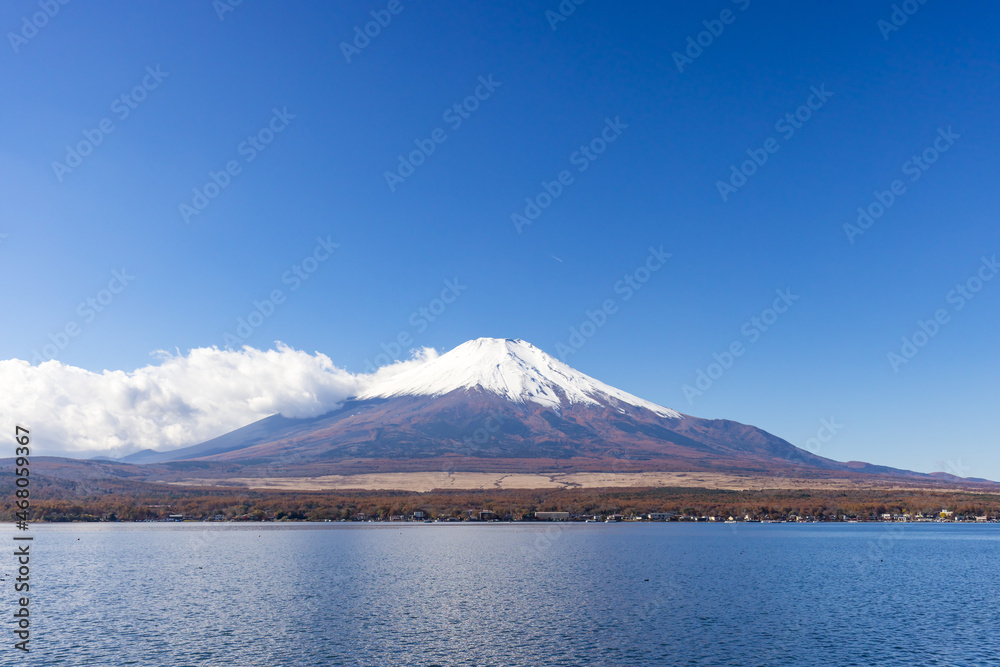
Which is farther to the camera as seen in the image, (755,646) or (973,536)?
(973,536)

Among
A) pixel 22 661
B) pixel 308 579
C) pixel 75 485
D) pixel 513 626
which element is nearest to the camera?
pixel 22 661

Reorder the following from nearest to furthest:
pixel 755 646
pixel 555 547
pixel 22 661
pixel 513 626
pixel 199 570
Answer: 1. pixel 22 661
2. pixel 755 646
3. pixel 513 626
4. pixel 199 570
5. pixel 555 547

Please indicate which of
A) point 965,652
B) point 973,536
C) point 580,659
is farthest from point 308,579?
point 973,536

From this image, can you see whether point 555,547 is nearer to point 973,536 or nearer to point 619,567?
point 619,567

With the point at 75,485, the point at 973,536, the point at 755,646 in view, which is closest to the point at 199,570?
the point at 755,646

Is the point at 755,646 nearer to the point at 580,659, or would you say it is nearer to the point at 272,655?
the point at 580,659

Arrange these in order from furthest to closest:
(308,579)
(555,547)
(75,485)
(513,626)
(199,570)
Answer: (75,485), (555,547), (199,570), (308,579), (513,626)
